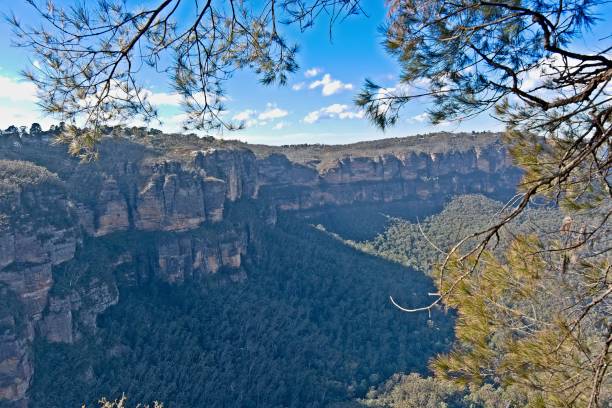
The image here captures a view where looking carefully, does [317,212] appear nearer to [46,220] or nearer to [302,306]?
[302,306]

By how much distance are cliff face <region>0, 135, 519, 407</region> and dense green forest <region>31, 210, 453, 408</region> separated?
1.39 m

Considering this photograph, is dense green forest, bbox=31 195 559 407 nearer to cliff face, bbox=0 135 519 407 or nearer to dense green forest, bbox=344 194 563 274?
dense green forest, bbox=344 194 563 274

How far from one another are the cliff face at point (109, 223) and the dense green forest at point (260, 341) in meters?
1.39

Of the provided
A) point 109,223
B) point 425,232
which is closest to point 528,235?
point 109,223

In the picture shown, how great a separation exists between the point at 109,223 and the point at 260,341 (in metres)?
12.7

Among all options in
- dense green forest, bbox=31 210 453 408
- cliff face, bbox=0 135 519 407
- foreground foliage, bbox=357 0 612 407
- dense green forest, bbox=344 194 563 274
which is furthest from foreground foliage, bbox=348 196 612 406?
dense green forest, bbox=344 194 563 274

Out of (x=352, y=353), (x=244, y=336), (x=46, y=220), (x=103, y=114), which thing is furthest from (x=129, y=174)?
(x=103, y=114)

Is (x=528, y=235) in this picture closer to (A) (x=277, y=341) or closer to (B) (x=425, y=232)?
(A) (x=277, y=341)

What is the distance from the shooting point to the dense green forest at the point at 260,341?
720 inches

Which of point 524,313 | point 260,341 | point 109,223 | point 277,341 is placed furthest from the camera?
point 109,223

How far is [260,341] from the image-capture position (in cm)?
2428

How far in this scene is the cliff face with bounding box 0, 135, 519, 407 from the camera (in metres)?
17.3

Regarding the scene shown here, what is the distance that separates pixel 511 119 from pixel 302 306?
2788cm

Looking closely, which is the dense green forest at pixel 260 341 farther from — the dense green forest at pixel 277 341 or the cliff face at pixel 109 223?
the cliff face at pixel 109 223
